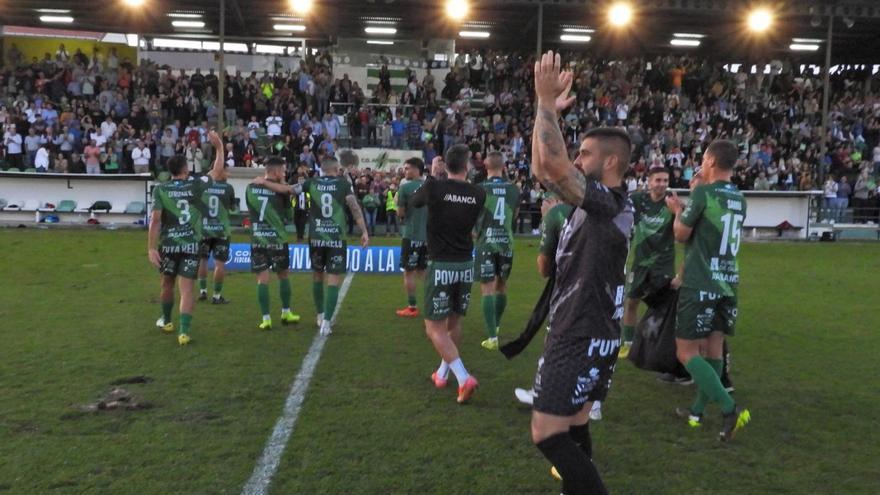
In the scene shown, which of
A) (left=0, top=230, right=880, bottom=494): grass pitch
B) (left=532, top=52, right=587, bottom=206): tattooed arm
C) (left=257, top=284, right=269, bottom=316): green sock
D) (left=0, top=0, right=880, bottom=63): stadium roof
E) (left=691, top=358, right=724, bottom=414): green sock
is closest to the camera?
(left=532, top=52, right=587, bottom=206): tattooed arm

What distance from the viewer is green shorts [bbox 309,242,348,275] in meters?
9.20

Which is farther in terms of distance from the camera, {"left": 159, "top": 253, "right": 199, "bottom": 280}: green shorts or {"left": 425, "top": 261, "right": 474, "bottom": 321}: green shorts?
{"left": 159, "top": 253, "right": 199, "bottom": 280}: green shorts

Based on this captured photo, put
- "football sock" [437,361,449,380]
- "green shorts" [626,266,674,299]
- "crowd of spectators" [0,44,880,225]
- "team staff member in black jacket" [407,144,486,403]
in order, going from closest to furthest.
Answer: "team staff member in black jacket" [407,144,486,403] < "football sock" [437,361,449,380] < "green shorts" [626,266,674,299] < "crowd of spectators" [0,44,880,225]

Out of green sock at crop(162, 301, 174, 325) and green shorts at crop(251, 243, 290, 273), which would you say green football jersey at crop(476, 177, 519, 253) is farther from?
green sock at crop(162, 301, 174, 325)

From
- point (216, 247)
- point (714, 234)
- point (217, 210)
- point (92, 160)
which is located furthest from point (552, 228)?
point (92, 160)

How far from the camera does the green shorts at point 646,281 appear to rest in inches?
295

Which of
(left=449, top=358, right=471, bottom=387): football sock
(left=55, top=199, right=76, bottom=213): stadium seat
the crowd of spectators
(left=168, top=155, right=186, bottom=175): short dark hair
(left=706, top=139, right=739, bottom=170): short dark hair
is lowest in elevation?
(left=449, top=358, right=471, bottom=387): football sock

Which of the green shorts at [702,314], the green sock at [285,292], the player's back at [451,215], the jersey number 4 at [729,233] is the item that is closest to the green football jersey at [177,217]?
the green sock at [285,292]

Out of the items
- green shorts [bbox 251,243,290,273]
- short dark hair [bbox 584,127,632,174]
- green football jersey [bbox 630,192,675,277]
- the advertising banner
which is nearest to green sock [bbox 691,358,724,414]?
green football jersey [bbox 630,192,675,277]

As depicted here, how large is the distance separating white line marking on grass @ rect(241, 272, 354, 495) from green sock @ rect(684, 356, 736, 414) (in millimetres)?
2915

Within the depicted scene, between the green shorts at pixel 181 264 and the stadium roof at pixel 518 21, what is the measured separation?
807 inches

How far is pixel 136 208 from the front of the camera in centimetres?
2330

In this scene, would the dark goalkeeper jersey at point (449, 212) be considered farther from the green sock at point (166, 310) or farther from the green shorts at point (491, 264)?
the green sock at point (166, 310)

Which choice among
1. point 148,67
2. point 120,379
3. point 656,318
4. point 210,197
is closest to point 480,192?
point 656,318
